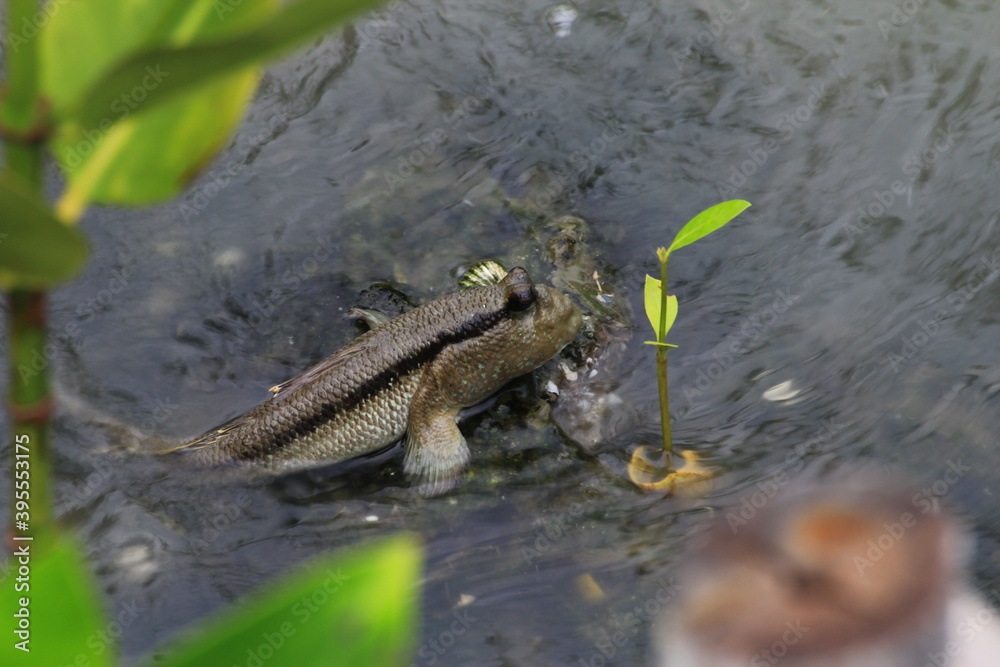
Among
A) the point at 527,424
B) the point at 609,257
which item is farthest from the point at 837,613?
the point at 609,257

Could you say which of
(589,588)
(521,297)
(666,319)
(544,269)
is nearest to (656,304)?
(666,319)

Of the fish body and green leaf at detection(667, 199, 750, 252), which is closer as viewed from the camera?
green leaf at detection(667, 199, 750, 252)

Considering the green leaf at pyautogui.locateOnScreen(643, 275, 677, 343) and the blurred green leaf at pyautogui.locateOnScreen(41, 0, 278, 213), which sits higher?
the blurred green leaf at pyautogui.locateOnScreen(41, 0, 278, 213)

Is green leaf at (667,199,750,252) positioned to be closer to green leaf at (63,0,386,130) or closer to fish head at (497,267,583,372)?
fish head at (497,267,583,372)

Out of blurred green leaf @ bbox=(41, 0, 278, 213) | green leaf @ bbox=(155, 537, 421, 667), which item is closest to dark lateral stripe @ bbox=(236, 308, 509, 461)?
blurred green leaf @ bbox=(41, 0, 278, 213)

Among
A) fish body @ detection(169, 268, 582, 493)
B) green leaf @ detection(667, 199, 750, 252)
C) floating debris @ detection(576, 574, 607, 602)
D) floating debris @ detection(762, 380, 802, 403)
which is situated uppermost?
green leaf @ detection(667, 199, 750, 252)

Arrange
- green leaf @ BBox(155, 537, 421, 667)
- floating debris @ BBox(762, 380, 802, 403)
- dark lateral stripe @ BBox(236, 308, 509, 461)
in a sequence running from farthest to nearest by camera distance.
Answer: floating debris @ BBox(762, 380, 802, 403)
dark lateral stripe @ BBox(236, 308, 509, 461)
green leaf @ BBox(155, 537, 421, 667)

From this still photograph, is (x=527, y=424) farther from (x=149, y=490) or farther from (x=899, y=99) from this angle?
(x=899, y=99)
